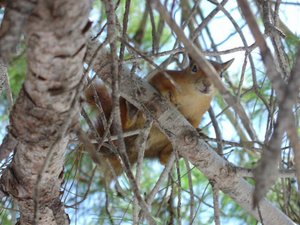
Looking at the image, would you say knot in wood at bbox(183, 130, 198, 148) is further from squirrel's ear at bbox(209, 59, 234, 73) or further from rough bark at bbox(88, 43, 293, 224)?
squirrel's ear at bbox(209, 59, 234, 73)

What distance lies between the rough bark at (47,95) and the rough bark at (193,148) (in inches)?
13.4

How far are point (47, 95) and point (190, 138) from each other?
60cm

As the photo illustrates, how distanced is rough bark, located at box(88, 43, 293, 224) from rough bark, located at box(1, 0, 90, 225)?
34cm

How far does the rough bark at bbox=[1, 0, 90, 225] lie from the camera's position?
3.01 feet

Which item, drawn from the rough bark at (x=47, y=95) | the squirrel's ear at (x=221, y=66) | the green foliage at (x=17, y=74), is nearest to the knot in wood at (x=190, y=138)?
the rough bark at (x=47, y=95)

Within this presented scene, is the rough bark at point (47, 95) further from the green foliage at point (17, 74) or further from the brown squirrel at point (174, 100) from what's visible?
the green foliage at point (17, 74)

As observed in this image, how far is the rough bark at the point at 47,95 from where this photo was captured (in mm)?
918

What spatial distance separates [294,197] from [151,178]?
741mm

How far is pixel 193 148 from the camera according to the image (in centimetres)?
157

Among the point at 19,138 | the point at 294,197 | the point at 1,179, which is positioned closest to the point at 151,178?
the point at 294,197

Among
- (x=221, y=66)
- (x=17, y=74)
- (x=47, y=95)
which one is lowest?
(x=47, y=95)

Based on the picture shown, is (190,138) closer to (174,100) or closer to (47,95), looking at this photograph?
(47,95)

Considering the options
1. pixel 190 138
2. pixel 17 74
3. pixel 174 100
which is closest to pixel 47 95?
pixel 190 138

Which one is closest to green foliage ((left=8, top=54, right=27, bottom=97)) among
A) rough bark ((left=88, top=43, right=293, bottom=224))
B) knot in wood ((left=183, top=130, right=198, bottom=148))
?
rough bark ((left=88, top=43, right=293, bottom=224))
